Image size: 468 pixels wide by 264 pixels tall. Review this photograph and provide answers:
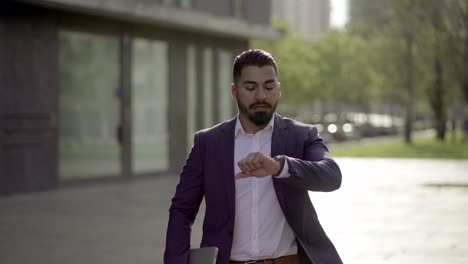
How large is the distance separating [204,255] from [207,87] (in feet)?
70.4

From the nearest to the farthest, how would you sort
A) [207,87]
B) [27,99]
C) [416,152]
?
[27,99] → [207,87] → [416,152]

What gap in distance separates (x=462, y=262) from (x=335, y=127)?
159 feet

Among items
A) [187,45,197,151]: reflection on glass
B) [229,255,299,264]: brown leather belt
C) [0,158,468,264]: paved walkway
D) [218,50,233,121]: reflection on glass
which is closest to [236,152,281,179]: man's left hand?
[229,255,299,264]: brown leather belt

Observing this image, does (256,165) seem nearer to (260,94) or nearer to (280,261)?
(260,94)

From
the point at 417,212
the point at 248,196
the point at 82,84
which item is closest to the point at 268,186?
the point at 248,196

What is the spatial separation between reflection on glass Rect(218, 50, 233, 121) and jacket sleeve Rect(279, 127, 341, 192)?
21.7 m

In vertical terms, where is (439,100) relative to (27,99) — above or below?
below

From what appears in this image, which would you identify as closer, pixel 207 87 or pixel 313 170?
pixel 313 170

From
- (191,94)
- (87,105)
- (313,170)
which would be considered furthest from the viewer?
(191,94)

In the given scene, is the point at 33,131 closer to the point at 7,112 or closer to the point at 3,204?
the point at 7,112

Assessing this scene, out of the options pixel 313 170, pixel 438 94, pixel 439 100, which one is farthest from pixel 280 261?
pixel 439 100

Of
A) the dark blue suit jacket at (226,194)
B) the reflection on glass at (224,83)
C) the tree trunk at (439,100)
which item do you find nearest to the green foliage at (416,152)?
the tree trunk at (439,100)

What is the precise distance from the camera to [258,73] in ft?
11.2

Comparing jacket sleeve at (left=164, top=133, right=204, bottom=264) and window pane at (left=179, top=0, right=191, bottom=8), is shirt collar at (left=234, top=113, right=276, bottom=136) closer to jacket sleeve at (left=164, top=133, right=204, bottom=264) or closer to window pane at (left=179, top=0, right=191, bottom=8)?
jacket sleeve at (left=164, top=133, right=204, bottom=264)
